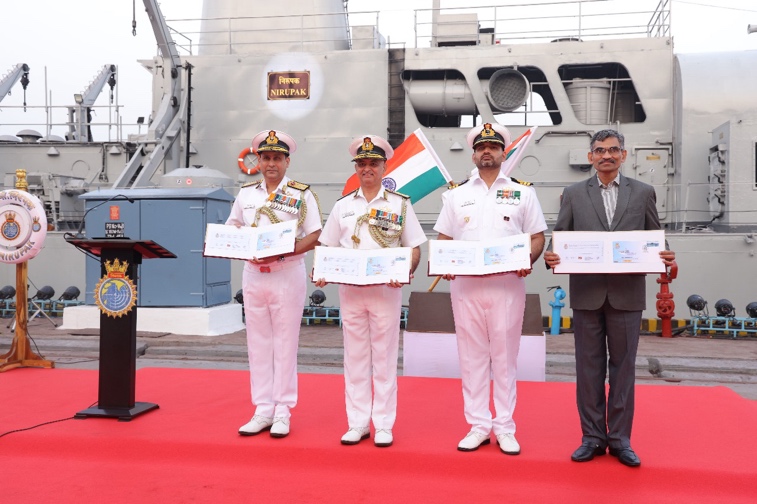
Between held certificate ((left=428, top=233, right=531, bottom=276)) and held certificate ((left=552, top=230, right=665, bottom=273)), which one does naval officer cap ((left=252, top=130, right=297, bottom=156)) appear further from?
held certificate ((left=552, top=230, right=665, bottom=273))

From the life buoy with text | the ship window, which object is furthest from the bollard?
the life buoy with text

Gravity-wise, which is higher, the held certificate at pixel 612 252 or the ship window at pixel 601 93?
the ship window at pixel 601 93

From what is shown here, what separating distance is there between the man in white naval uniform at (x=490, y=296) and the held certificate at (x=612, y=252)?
22cm

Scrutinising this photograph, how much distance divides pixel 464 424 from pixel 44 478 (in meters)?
2.49

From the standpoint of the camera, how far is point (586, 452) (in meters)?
3.51

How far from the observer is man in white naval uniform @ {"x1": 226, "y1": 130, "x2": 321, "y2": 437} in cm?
402

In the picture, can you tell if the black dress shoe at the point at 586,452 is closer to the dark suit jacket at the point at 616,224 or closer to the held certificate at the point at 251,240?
the dark suit jacket at the point at 616,224

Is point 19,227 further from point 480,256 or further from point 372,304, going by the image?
point 480,256

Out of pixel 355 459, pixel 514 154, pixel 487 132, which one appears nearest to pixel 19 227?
pixel 355 459

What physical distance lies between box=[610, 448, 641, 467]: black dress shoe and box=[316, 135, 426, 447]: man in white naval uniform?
127cm

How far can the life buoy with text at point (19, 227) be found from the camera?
21.2 feet

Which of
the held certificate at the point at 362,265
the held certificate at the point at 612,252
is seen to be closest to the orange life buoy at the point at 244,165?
the held certificate at the point at 362,265

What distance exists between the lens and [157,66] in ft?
43.1

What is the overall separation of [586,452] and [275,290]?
2032mm
